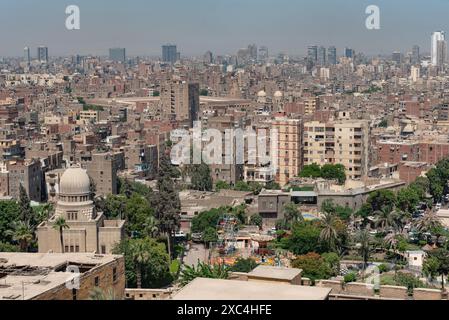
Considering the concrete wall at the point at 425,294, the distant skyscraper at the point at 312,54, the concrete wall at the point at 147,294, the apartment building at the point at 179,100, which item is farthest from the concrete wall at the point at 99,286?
the distant skyscraper at the point at 312,54

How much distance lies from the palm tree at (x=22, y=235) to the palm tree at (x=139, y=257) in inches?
86.2

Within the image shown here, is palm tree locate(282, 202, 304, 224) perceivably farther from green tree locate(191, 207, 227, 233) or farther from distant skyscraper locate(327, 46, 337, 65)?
distant skyscraper locate(327, 46, 337, 65)

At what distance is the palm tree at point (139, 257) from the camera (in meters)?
11.6

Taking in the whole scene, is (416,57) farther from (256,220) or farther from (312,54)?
(256,220)

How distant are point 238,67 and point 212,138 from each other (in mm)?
47646

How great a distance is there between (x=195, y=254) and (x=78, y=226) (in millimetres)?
3630

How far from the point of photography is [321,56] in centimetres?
7019

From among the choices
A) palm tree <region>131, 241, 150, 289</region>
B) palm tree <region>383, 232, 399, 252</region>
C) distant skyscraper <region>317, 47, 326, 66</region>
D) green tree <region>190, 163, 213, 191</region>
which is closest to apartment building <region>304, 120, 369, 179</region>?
green tree <region>190, 163, 213, 191</region>

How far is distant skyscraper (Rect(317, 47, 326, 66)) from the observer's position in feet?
222

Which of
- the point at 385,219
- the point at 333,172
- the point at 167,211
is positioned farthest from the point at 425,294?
the point at 333,172

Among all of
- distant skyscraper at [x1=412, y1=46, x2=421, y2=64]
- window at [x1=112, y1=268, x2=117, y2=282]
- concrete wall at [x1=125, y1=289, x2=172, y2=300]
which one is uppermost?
distant skyscraper at [x1=412, y1=46, x2=421, y2=64]

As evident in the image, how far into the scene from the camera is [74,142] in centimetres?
2550
